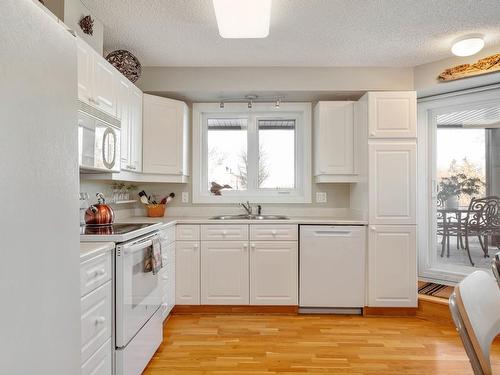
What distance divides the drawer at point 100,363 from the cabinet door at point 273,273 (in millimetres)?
1603

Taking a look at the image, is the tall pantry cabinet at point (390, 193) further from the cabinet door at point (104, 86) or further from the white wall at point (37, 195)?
the white wall at point (37, 195)

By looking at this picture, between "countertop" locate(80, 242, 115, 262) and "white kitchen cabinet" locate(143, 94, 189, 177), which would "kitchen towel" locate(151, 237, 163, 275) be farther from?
"white kitchen cabinet" locate(143, 94, 189, 177)

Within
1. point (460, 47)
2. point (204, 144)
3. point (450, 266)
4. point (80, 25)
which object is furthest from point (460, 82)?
point (80, 25)

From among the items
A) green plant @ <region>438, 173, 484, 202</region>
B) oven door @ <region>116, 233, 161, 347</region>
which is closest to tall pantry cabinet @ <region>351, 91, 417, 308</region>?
green plant @ <region>438, 173, 484, 202</region>

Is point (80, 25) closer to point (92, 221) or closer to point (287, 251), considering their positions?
point (92, 221)

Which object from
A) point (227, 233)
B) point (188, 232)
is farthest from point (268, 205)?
point (188, 232)

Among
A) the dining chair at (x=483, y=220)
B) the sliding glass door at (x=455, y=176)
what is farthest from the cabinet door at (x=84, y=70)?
the dining chair at (x=483, y=220)

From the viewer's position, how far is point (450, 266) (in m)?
3.41

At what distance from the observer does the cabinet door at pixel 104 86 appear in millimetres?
2254

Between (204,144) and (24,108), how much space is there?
3.08 meters

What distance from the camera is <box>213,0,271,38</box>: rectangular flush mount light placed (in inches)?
77.2

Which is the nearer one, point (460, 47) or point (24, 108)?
point (24, 108)

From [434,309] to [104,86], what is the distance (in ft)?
10.7

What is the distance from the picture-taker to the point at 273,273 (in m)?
3.23
